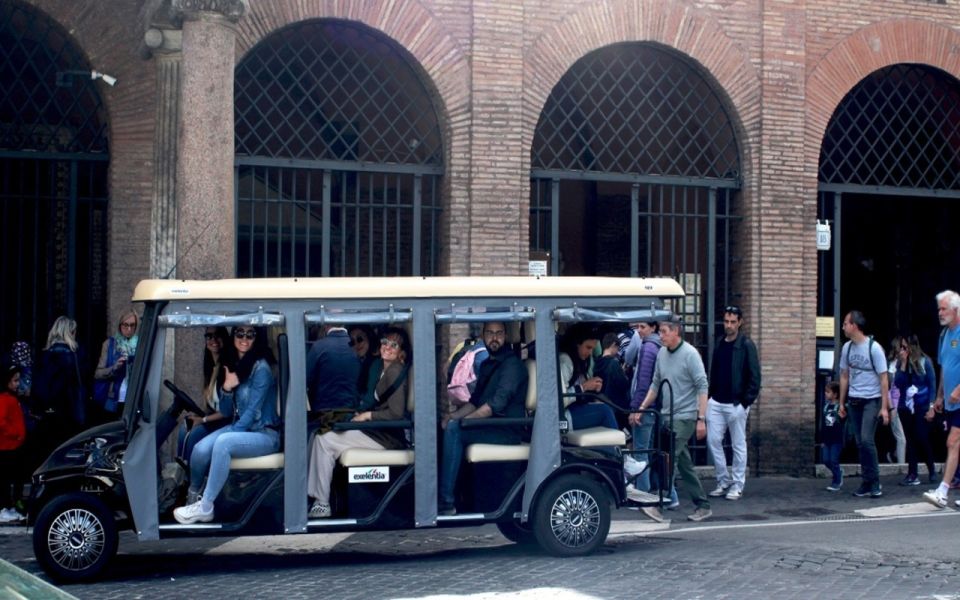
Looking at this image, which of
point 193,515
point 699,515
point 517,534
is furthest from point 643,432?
point 193,515

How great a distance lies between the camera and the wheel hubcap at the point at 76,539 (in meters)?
8.77

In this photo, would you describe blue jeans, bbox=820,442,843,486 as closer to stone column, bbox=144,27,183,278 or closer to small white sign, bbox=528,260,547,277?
small white sign, bbox=528,260,547,277

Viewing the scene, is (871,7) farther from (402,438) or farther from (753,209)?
(402,438)

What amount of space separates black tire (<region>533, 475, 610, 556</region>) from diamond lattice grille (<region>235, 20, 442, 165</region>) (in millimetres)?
6111

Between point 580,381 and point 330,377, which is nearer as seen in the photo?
point 330,377

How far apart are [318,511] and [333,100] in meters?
6.56

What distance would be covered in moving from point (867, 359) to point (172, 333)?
7.23 metres

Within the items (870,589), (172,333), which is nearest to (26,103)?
(172,333)

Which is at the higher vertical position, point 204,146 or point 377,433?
point 204,146

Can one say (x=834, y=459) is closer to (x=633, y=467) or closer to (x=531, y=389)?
(x=633, y=467)

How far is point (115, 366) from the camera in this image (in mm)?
13000

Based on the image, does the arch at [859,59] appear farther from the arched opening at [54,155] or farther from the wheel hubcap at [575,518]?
the arched opening at [54,155]

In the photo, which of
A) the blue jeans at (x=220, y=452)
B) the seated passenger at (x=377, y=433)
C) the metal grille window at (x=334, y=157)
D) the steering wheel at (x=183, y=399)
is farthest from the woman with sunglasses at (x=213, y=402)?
the metal grille window at (x=334, y=157)

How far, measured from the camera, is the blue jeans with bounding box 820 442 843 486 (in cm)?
1462
